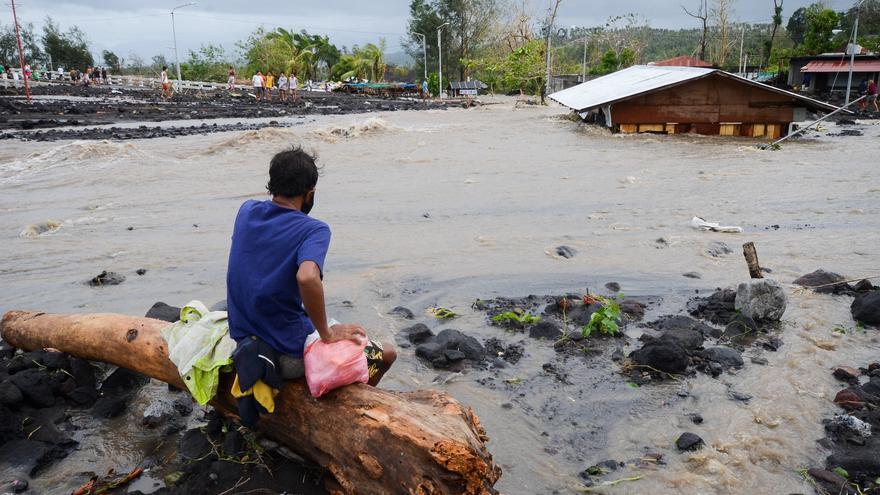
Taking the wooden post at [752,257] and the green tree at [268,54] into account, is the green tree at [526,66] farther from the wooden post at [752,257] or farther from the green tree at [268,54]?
the wooden post at [752,257]

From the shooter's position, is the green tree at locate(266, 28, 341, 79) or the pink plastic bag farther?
the green tree at locate(266, 28, 341, 79)

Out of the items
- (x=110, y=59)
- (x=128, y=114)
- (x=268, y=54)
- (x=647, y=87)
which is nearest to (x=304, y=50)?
(x=268, y=54)

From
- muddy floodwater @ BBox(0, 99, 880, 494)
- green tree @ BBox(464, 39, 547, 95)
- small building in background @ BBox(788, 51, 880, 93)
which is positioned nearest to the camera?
muddy floodwater @ BBox(0, 99, 880, 494)

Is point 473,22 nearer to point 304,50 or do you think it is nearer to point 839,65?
point 304,50

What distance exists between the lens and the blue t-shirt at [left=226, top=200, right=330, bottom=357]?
9.78ft

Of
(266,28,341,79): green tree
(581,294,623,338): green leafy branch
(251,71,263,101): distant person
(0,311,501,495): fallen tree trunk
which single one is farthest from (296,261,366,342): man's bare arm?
(266,28,341,79): green tree

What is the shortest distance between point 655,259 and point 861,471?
160 inches

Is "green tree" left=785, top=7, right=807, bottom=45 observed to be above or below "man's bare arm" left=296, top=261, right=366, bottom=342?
above

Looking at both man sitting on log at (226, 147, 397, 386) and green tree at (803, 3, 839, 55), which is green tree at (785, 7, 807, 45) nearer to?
green tree at (803, 3, 839, 55)

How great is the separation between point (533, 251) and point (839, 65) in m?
38.8

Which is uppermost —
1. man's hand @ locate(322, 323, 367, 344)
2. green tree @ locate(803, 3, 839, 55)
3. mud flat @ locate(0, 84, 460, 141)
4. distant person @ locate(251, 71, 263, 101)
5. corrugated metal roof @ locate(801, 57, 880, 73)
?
green tree @ locate(803, 3, 839, 55)

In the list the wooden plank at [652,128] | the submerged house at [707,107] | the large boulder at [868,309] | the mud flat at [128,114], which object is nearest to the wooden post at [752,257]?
the large boulder at [868,309]

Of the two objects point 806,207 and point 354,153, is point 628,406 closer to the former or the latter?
point 806,207

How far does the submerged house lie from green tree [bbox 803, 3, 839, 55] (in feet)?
106
